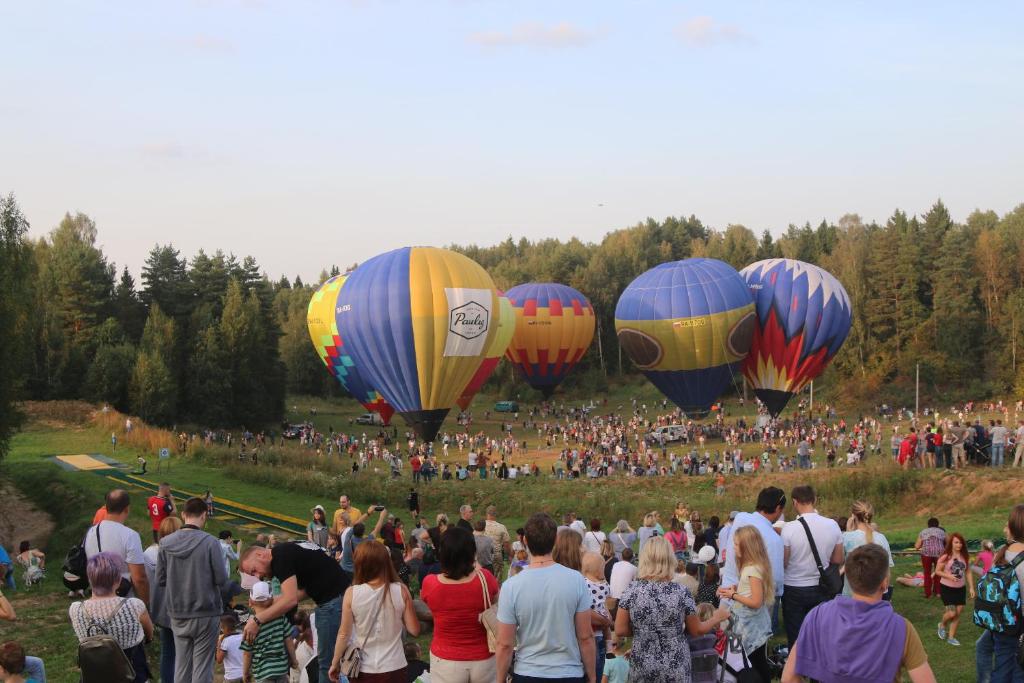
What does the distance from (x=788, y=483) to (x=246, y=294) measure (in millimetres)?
47499

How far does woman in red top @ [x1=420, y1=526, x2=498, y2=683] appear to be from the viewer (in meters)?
5.00

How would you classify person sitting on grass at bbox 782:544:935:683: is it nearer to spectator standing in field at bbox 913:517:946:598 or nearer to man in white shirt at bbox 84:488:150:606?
man in white shirt at bbox 84:488:150:606

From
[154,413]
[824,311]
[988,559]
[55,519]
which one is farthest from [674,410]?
[988,559]

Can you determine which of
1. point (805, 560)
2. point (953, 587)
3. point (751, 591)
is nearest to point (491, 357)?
point (953, 587)

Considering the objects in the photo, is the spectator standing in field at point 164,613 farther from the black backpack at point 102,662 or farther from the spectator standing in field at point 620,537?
the spectator standing in field at point 620,537

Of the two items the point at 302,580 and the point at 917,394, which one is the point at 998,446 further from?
the point at 917,394

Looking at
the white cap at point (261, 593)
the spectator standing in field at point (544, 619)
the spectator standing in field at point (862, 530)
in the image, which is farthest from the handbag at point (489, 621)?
the spectator standing in field at point (862, 530)

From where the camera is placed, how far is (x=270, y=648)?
18.5 ft

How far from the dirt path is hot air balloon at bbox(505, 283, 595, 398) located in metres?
35.9

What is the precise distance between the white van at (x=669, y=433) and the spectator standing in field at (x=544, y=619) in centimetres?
3439

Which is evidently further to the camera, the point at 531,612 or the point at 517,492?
the point at 517,492

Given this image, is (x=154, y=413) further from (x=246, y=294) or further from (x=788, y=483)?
(x=788, y=483)

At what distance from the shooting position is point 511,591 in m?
4.80

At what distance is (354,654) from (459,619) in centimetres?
58
